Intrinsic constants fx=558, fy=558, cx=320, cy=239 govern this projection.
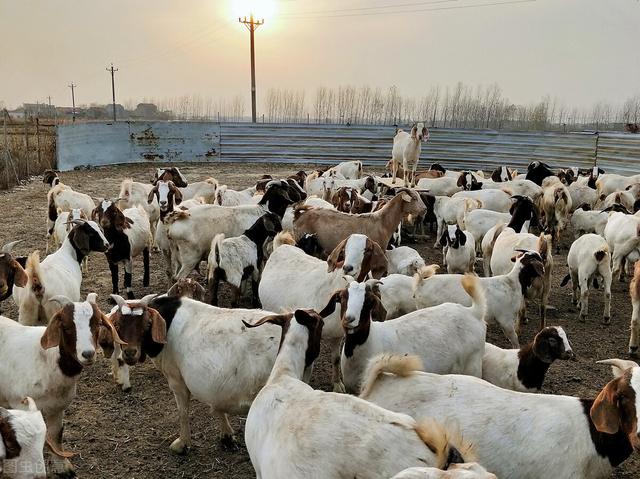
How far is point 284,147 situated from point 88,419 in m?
22.4

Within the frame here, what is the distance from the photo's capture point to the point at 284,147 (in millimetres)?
27141

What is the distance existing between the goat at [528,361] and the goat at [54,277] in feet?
15.1

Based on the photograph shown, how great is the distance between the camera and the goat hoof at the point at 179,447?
5148mm

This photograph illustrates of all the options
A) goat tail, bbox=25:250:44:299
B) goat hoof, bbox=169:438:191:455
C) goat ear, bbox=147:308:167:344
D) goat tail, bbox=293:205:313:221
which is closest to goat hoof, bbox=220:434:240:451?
goat hoof, bbox=169:438:191:455

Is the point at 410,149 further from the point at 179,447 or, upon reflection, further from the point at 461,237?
the point at 179,447

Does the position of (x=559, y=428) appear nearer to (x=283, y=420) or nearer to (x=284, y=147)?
(x=283, y=420)

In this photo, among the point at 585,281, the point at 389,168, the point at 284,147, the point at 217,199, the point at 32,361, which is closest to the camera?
the point at 32,361

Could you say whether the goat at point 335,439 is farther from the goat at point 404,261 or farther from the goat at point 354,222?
the goat at point 354,222

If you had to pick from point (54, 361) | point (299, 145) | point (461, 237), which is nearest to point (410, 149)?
point (461, 237)

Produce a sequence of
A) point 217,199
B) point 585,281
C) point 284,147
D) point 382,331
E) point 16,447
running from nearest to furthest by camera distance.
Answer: point 16,447, point 382,331, point 585,281, point 217,199, point 284,147

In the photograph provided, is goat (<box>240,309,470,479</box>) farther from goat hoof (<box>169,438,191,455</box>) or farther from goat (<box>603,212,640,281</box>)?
goat (<box>603,212,640,281</box>)

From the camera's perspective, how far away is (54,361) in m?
4.70

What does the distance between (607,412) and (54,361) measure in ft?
13.9

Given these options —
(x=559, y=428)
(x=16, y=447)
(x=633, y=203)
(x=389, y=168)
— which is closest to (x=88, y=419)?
(x=16, y=447)
